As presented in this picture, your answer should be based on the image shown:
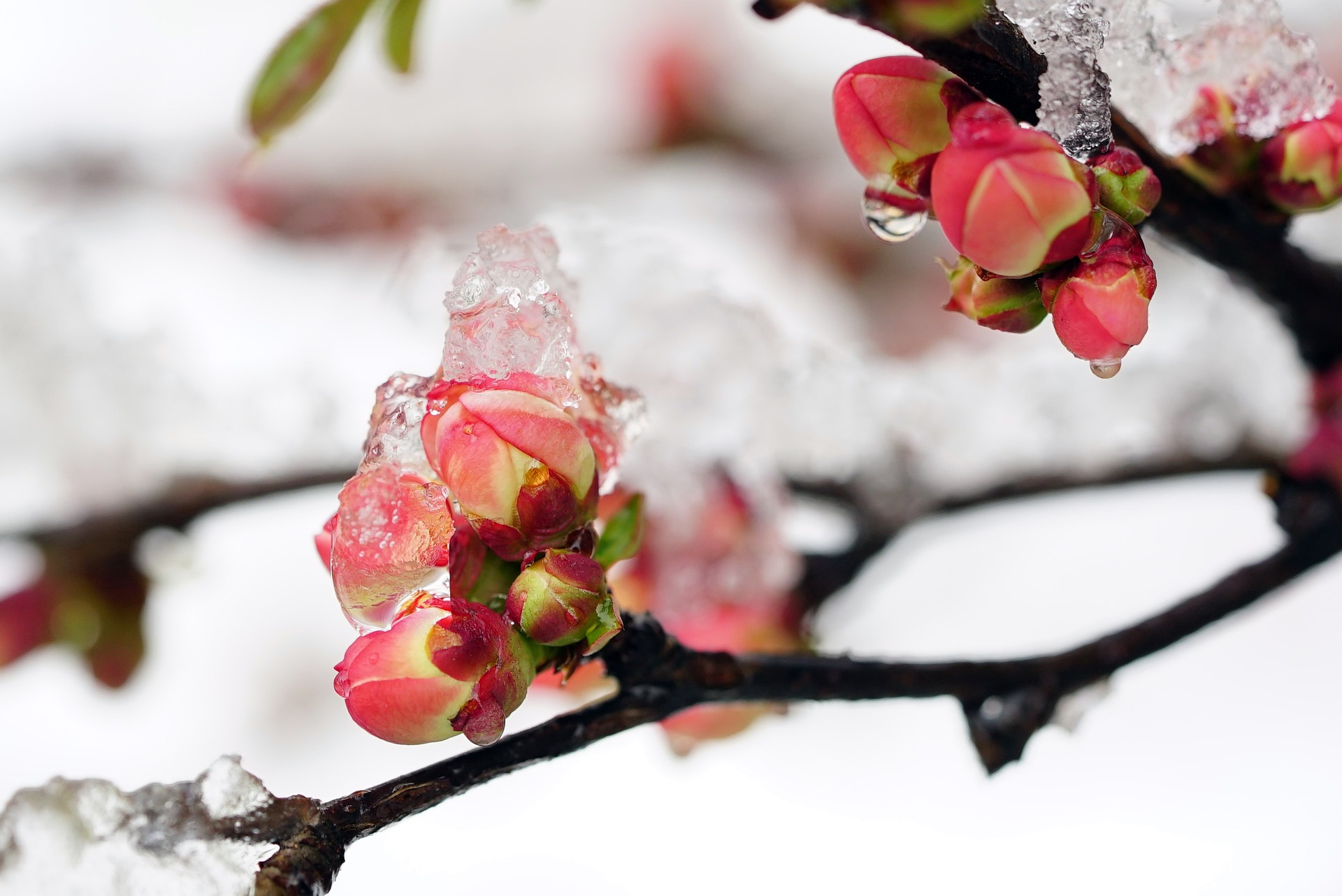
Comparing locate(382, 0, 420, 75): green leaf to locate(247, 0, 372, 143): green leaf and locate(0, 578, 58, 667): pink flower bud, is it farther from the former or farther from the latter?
locate(0, 578, 58, 667): pink flower bud

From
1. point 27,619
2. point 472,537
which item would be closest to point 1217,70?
point 472,537

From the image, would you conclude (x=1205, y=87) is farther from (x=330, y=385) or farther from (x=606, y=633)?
(x=330, y=385)

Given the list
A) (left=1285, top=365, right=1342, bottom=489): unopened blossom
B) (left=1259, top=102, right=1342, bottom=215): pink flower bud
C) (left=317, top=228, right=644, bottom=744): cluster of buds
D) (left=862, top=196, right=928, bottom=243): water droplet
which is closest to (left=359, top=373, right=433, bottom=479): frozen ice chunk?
→ (left=317, top=228, right=644, bottom=744): cluster of buds

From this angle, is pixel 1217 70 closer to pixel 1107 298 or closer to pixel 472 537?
pixel 1107 298

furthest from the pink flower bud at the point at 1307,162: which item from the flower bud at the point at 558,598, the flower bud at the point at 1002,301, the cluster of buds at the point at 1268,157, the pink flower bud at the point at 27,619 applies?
the pink flower bud at the point at 27,619

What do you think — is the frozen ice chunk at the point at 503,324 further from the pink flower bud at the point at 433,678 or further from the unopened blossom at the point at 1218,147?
the unopened blossom at the point at 1218,147

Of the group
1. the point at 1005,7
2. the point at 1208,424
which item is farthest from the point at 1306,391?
the point at 1005,7

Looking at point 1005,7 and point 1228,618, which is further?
point 1228,618
